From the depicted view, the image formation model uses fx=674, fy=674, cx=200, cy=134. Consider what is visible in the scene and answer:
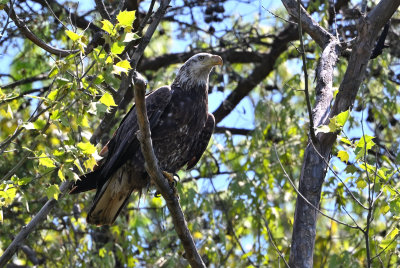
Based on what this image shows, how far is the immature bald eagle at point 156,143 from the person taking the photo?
5266 millimetres

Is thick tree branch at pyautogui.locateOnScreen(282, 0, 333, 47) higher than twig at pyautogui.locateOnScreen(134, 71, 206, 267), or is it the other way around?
thick tree branch at pyautogui.locateOnScreen(282, 0, 333, 47)

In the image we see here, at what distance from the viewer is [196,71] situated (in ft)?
18.9

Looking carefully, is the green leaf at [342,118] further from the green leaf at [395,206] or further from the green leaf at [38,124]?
the green leaf at [38,124]

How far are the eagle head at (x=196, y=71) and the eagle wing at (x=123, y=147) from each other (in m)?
0.37

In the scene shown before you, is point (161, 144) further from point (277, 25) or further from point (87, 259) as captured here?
point (277, 25)

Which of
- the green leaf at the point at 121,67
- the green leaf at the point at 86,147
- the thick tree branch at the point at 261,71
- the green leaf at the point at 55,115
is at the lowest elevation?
the green leaf at the point at 86,147

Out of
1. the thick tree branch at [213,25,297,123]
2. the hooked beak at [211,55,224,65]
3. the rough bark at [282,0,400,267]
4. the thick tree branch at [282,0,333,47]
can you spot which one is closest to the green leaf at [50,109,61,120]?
the rough bark at [282,0,400,267]

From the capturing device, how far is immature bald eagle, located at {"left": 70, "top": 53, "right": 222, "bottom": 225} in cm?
527

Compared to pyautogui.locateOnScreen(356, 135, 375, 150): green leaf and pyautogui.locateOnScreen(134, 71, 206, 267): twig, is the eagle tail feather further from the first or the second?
pyautogui.locateOnScreen(356, 135, 375, 150): green leaf

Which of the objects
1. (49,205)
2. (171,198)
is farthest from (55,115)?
(49,205)

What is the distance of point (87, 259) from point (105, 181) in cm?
182

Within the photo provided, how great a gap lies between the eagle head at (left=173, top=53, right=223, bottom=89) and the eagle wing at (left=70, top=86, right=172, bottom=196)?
1.22 ft

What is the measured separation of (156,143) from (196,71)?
2.58 ft

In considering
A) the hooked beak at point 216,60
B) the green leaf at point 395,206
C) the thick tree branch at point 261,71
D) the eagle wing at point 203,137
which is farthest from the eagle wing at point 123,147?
the thick tree branch at point 261,71
